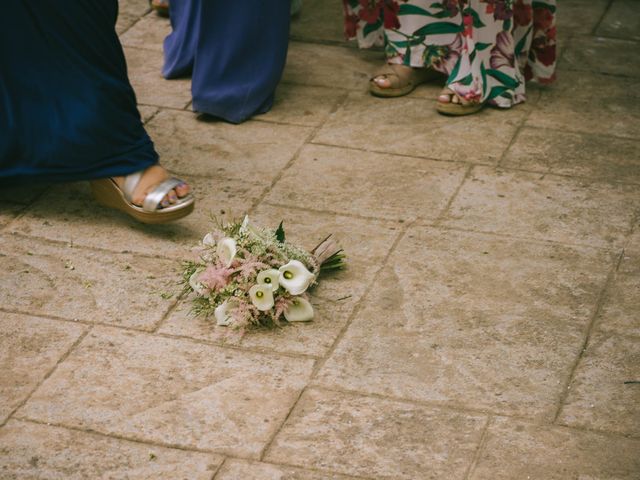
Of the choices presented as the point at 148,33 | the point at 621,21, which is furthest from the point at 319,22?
the point at 621,21

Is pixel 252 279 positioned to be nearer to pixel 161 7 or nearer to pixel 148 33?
pixel 148 33

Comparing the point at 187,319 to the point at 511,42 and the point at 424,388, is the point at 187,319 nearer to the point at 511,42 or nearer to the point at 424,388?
the point at 424,388

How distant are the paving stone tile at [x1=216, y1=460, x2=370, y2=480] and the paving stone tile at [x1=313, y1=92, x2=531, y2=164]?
6.42 feet

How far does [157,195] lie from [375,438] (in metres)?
1.34

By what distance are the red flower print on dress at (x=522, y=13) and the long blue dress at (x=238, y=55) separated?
951mm

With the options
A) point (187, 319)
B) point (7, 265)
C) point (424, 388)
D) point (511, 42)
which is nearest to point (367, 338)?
point (424, 388)

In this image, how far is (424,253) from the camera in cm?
388

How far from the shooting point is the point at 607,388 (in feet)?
10.5

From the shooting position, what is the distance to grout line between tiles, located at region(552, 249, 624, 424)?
10.3 feet

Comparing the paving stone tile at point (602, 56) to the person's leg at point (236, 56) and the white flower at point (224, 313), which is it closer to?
the person's leg at point (236, 56)

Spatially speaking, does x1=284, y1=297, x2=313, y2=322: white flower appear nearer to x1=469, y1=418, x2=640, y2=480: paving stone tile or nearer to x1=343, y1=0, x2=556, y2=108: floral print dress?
x1=469, y1=418, x2=640, y2=480: paving stone tile

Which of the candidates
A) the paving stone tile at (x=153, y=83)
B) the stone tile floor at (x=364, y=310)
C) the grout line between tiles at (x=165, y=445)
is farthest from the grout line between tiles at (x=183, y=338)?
the paving stone tile at (x=153, y=83)

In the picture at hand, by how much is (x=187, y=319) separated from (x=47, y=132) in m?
0.91

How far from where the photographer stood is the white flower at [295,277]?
348cm
